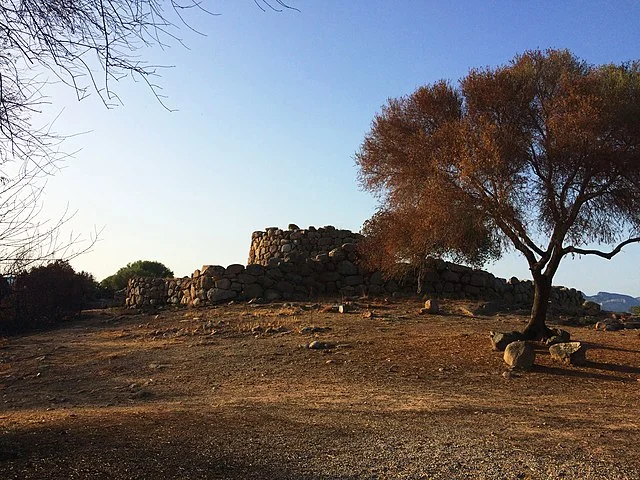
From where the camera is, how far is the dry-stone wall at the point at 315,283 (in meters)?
23.4

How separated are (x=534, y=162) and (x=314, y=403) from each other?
7779 mm

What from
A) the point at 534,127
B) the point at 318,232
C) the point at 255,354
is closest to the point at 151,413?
the point at 255,354

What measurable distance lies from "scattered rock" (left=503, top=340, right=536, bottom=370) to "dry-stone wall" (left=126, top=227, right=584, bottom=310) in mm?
10721

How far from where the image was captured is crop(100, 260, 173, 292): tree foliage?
1524 inches

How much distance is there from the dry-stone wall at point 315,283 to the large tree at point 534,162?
839 cm

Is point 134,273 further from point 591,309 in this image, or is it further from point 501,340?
point 501,340

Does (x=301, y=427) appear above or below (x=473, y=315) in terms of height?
below

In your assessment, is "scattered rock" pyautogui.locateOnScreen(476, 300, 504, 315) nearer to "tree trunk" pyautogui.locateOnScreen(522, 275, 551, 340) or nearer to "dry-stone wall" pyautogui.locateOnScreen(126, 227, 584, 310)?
"dry-stone wall" pyautogui.locateOnScreen(126, 227, 584, 310)

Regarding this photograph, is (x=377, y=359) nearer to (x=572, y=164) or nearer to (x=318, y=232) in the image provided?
(x=572, y=164)

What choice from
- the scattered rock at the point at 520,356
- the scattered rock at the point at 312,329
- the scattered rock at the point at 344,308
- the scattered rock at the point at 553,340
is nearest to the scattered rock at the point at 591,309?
the scattered rock at the point at 344,308

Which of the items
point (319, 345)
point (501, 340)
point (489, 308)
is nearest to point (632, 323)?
point (489, 308)

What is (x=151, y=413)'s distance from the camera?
873 centimetres

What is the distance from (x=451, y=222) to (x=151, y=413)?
7602 millimetres

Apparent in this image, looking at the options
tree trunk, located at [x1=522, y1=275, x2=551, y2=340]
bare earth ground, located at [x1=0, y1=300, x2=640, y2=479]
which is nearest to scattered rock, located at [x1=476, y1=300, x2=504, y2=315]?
bare earth ground, located at [x1=0, y1=300, x2=640, y2=479]
